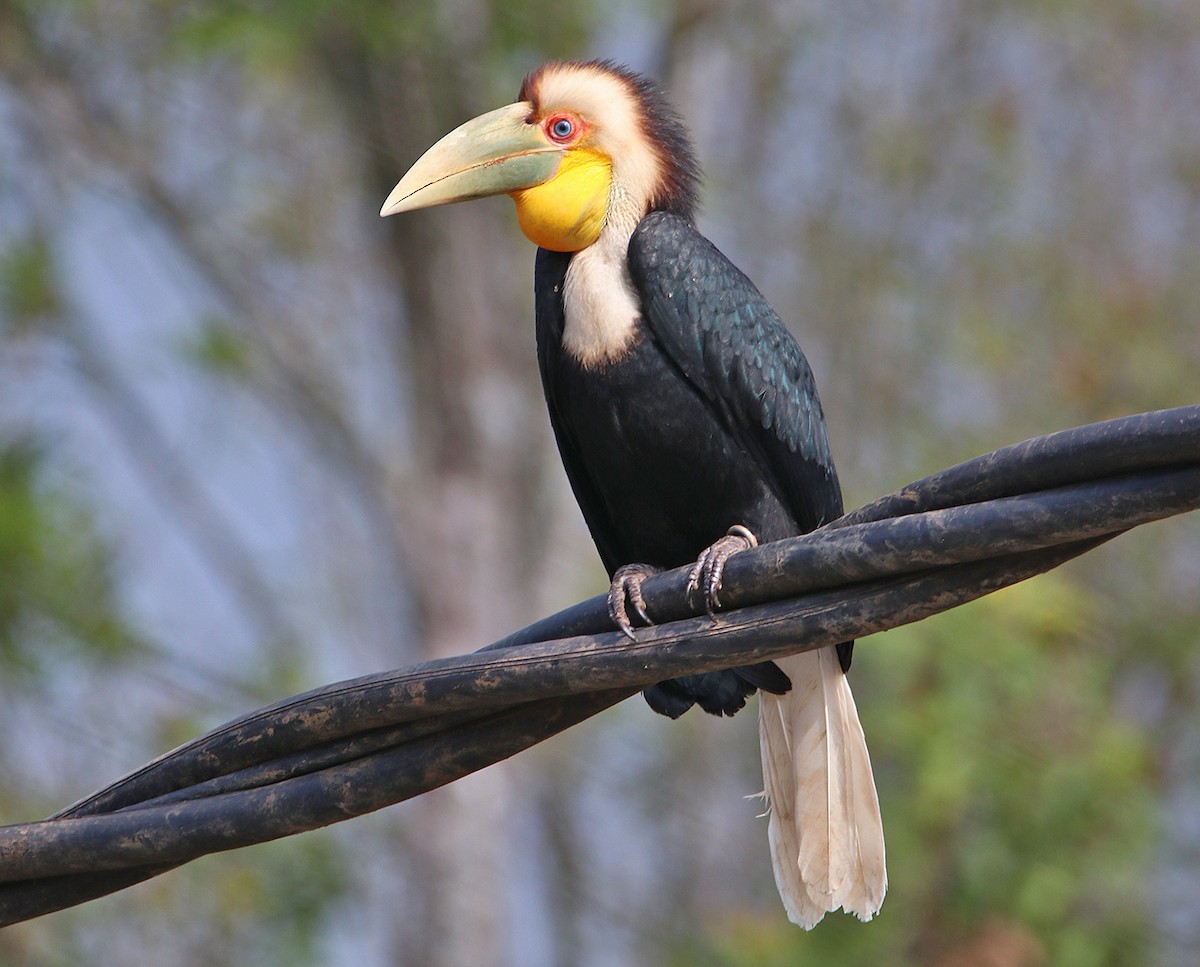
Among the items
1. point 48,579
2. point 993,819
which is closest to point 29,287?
point 48,579

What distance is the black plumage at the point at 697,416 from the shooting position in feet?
12.0

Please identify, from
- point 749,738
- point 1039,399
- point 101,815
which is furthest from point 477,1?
point 101,815

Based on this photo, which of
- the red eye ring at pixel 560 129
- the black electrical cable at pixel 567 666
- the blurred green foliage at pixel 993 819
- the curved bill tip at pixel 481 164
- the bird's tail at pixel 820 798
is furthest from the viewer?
the blurred green foliage at pixel 993 819

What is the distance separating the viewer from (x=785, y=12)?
13086mm

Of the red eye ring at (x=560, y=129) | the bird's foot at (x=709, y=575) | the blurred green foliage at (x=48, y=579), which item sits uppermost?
the blurred green foliage at (x=48, y=579)

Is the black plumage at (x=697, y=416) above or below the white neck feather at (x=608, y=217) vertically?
below

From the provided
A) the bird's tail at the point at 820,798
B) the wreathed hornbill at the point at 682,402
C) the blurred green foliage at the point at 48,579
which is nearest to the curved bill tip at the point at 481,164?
the wreathed hornbill at the point at 682,402

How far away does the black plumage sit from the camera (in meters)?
3.66

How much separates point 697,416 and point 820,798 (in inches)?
36.1

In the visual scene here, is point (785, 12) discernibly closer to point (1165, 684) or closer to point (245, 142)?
point (245, 142)

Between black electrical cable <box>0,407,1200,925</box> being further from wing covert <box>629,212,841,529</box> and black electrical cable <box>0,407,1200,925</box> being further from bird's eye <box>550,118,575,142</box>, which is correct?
bird's eye <box>550,118,575,142</box>

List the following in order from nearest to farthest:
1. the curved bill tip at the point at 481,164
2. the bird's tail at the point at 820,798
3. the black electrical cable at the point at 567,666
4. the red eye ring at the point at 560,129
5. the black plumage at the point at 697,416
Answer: the black electrical cable at the point at 567,666
the bird's tail at the point at 820,798
the black plumage at the point at 697,416
the curved bill tip at the point at 481,164
the red eye ring at the point at 560,129

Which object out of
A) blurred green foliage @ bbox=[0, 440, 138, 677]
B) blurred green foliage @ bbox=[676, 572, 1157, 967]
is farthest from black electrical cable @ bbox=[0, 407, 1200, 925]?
blurred green foliage @ bbox=[0, 440, 138, 677]

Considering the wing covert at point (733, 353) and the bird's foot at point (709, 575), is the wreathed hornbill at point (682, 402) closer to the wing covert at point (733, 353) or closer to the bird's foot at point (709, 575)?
the wing covert at point (733, 353)
